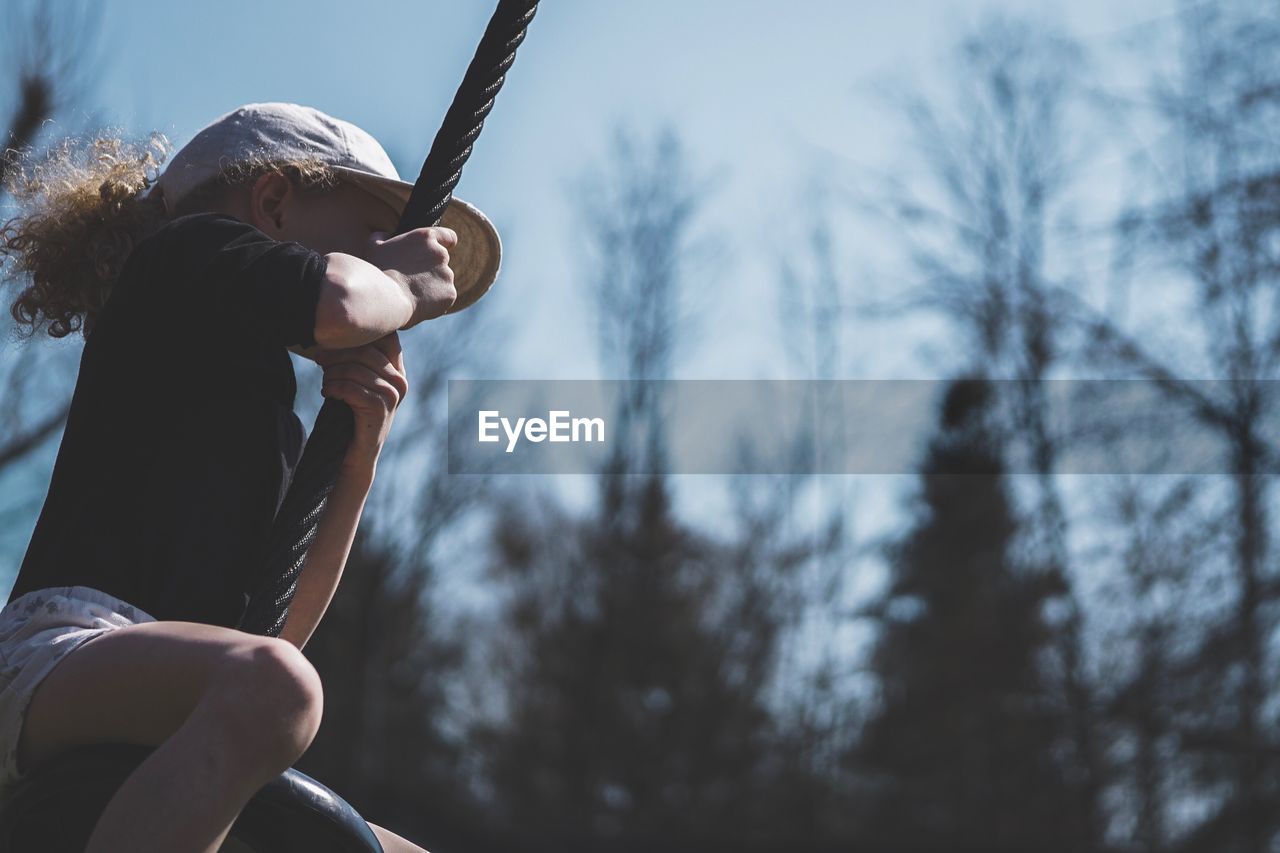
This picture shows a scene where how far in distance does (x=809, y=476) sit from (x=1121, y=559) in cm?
886

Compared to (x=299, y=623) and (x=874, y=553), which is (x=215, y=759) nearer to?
(x=299, y=623)

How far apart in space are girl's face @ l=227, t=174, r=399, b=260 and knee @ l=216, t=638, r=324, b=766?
2.31 feet

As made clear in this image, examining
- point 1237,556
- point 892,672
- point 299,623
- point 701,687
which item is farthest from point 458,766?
point 299,623

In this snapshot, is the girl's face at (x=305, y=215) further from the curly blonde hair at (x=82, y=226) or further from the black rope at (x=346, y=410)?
the black rope at (x=346, y=410)

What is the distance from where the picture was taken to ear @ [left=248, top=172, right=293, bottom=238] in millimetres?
1932

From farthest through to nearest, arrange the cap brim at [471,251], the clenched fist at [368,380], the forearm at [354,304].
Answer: the cap brim at [471,251] → the clenched fist at [368,380] → the forearm at [354,304]

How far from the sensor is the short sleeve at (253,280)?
62.0 inches

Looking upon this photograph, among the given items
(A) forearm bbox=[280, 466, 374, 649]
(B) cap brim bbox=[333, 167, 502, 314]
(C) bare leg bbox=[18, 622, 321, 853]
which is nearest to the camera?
(C) bare leg bbox=[18, 622, 321, 853]

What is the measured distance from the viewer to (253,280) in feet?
5.25

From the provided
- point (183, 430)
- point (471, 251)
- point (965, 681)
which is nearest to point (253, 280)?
point (183, 430)

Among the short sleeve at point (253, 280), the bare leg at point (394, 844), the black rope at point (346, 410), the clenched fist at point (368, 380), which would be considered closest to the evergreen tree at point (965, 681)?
the bare leg at point (394, 844)

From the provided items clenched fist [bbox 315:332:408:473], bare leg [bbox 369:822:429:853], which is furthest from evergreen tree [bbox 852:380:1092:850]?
clenched fist [bbox 315:332:408:473]

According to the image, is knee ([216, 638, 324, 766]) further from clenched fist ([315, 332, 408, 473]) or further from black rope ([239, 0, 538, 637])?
clenched fist ([315, 332, 408, 473])

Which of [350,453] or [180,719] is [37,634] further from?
[350,453]
